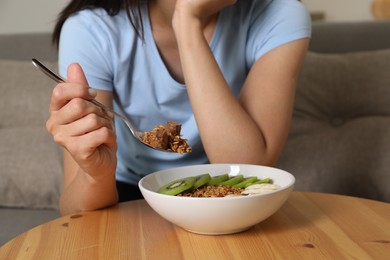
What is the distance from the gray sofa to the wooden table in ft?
2.70

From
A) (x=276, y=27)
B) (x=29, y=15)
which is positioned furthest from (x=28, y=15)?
(x=276, y=27)

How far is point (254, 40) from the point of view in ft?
4.51

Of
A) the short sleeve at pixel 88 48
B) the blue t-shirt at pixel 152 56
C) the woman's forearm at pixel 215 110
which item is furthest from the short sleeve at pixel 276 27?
the short sleeve at pixel 88 48

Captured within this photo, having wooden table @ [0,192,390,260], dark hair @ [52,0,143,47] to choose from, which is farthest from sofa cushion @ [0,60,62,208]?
wooden table @ [0,192,390,260]

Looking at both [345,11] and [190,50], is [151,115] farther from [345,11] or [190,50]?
[345,11]

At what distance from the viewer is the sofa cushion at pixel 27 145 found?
1856mm

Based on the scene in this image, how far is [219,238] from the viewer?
874mm

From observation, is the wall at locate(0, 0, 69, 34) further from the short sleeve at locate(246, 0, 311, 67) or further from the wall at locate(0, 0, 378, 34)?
the short sleeve at locate(246, 0, 311, 67)

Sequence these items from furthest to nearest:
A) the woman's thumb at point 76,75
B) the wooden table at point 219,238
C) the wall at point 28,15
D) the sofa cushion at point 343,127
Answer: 1. the wall at point 28,15
2. the sofa cushion at point 343,127
3. the woman's thumb at point 76,75
4. the wooden table at point 219,238

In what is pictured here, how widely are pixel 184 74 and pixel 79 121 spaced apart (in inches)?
14.5

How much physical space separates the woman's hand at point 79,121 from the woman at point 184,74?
4 centimetres

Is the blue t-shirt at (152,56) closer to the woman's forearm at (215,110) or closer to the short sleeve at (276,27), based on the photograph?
the short sleeve at (276,27)

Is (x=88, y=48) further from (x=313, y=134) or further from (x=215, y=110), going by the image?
(x=313, y=134)

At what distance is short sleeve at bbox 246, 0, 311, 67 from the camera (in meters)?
1.30
